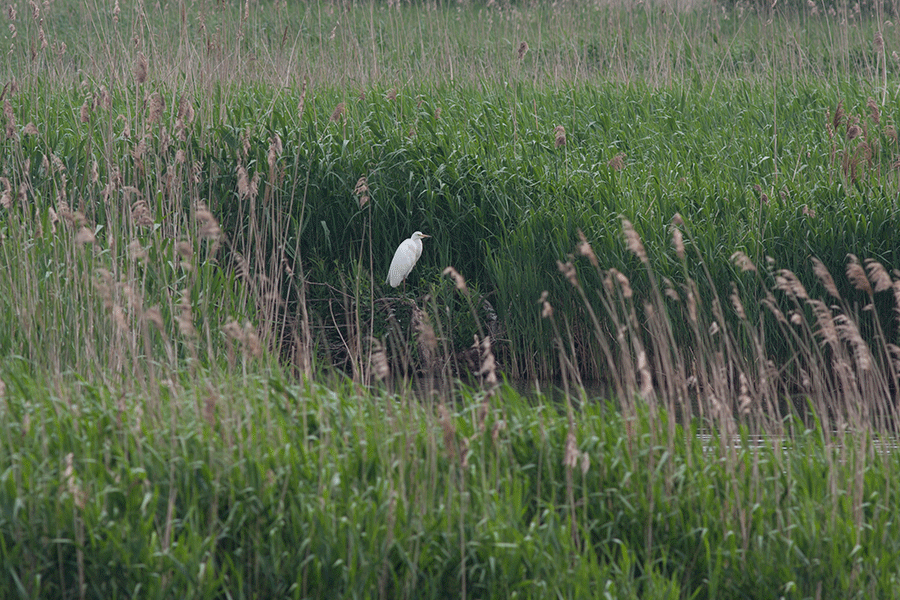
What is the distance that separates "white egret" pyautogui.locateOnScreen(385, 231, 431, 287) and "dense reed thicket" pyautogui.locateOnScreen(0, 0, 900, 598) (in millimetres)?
229

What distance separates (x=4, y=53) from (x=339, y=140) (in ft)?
14.1

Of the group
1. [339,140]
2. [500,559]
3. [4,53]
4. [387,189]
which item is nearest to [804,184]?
[387,189]

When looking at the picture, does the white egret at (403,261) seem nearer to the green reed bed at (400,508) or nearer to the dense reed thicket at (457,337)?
the dense reed thicket at (457,337)

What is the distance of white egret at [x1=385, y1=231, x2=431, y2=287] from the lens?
218 inches

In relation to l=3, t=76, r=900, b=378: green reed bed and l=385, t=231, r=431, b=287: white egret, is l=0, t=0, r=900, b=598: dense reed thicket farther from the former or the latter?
l=385, t=231, r=431, b=287: white egret

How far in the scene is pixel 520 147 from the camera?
635cm

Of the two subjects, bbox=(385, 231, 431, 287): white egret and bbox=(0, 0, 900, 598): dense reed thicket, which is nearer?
bbox=(0, 0, 900, 598): dense reed thicket

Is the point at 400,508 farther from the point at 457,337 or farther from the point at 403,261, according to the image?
the point at 457,337

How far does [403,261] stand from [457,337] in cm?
67

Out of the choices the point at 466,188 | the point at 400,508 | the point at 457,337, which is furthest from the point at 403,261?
the point at 400,508

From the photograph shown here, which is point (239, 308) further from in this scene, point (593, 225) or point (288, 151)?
point (593, 225)

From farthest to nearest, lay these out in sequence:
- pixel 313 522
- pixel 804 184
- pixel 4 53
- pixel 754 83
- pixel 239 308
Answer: pixel 4 53
pixel 754 83
pixel 804 184
pixel 239 308
pixel 313 522

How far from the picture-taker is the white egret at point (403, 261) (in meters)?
5.54

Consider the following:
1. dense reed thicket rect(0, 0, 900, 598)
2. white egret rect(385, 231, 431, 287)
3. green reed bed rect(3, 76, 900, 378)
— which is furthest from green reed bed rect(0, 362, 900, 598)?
white egret rect(385, 231, 431, 287)
